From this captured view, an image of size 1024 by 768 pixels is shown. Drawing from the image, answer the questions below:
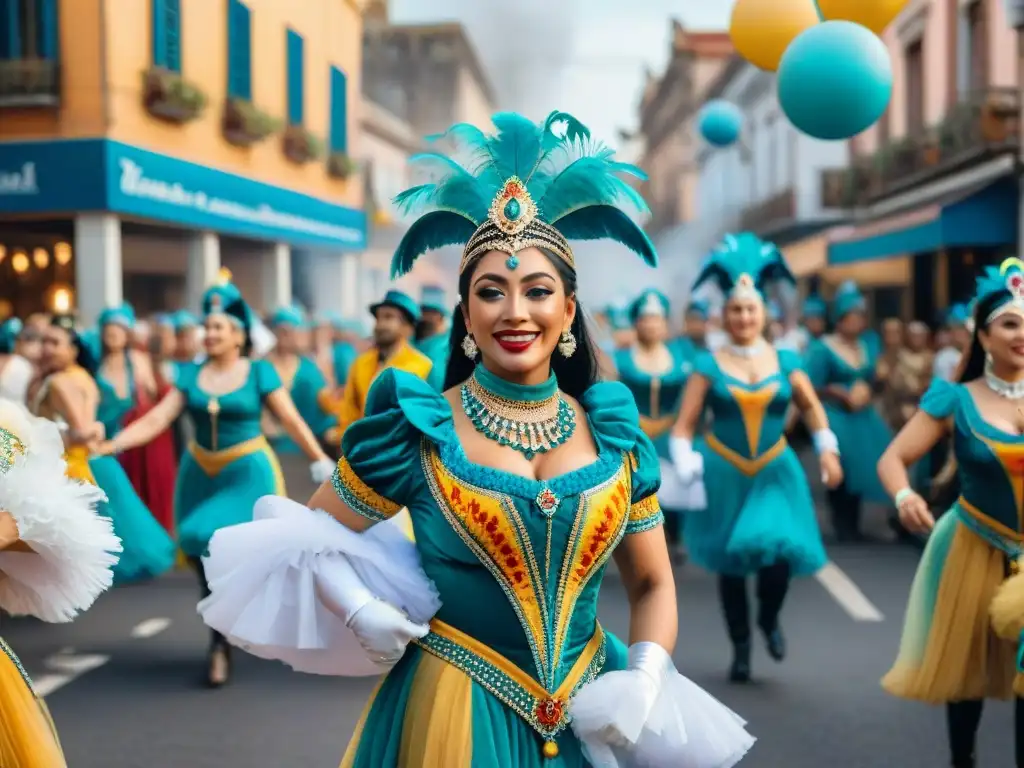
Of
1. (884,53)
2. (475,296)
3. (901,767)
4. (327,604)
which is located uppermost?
(884,53)

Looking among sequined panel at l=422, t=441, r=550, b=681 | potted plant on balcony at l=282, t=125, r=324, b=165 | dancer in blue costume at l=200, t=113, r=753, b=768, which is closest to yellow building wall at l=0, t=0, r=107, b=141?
potted plant on balcony at l=282, t=125, r=324, b=165

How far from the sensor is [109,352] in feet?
36.2

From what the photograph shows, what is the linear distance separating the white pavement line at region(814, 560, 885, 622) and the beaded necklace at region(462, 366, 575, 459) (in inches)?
224

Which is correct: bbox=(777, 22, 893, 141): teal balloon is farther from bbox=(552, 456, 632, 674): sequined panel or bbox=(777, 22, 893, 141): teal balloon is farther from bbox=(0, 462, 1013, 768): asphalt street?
bbox=(552, 456, 632, 674): sequined panel

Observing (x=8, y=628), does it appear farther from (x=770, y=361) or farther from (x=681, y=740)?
(x=681, y=740)

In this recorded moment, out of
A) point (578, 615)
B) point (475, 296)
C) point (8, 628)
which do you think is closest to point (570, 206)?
point (475, 296)

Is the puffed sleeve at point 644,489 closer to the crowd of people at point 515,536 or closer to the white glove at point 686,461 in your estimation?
the crowd of people at point 515,536

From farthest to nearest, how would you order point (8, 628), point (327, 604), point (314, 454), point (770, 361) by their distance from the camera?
1. point (8, 628)
2. point (770, 361)
3. point (314, 454)
4. point (327, 604)

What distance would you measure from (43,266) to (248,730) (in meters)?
14.2

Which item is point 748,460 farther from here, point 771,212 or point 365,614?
point 771,212

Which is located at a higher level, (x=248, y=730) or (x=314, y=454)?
(x=314, y=454)

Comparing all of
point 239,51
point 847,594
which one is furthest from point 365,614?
point 239,51

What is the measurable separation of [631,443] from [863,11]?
4073 millimetres

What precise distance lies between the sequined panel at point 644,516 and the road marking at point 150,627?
552 cm
